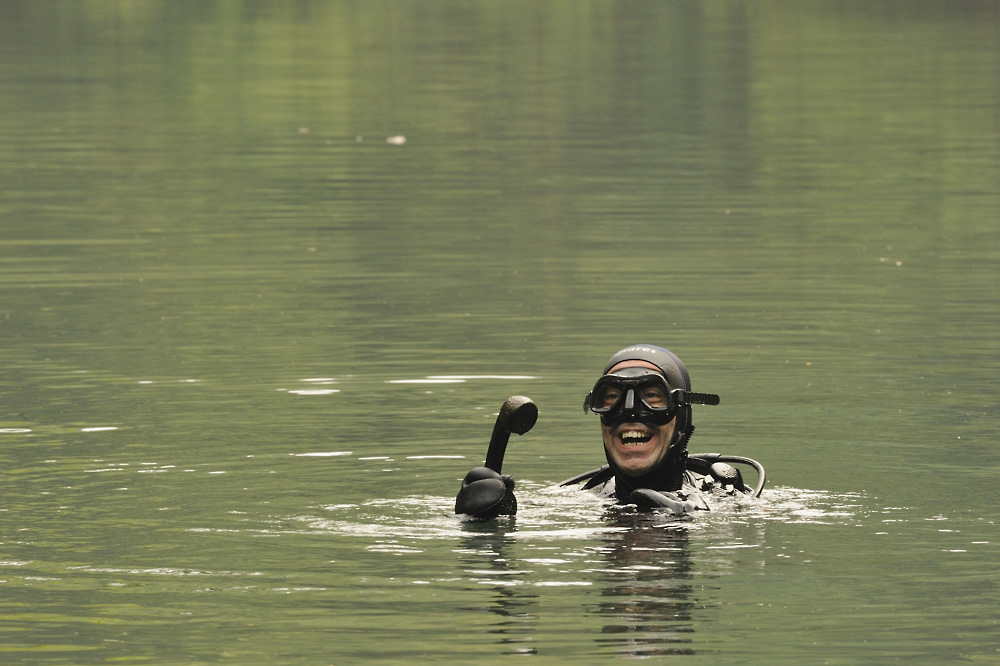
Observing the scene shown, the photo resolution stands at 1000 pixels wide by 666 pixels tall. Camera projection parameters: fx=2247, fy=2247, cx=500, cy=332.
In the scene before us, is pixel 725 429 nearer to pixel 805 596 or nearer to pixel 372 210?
pixel 805 596

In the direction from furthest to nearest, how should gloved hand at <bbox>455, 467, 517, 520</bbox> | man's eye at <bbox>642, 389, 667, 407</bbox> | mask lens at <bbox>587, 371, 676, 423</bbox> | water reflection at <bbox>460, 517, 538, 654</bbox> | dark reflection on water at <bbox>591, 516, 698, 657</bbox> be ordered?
man's eye at <bbox>642, 389, 667, 407</bbox>, mask lens at <bbox>587, 371, 676, 423</bbox>, gloved hand at <bbox>455, 467, 517, 520</bbox>, water reflection at <bbox>460, 517, 538, 654</bbox>, dark reflection on water at <bbox>591, 516, 698, 657</bbox>

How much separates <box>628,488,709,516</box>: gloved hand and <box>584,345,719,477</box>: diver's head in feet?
0.61

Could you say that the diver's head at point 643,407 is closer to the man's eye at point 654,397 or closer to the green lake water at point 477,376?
the man's eye at point 654,397

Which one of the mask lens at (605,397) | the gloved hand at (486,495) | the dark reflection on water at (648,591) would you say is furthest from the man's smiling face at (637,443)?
the gloved hand at (486,495)

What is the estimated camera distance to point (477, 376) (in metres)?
16.7

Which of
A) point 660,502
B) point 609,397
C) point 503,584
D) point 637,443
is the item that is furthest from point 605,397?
point 503,584

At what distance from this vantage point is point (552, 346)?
18.4m

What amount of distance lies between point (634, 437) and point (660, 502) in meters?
0.38

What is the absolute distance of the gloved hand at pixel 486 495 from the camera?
37.0 feet

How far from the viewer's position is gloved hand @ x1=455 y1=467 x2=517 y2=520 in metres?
11.3

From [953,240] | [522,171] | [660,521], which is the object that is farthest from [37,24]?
[660,521]

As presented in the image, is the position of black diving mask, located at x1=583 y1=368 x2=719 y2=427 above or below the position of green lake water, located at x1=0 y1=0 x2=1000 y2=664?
above

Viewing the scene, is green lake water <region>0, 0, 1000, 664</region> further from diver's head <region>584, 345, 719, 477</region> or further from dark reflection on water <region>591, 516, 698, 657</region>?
diver's head <region>584, 345, 719, 477</region>

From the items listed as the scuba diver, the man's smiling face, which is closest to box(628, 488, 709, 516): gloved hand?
the scuba diver
